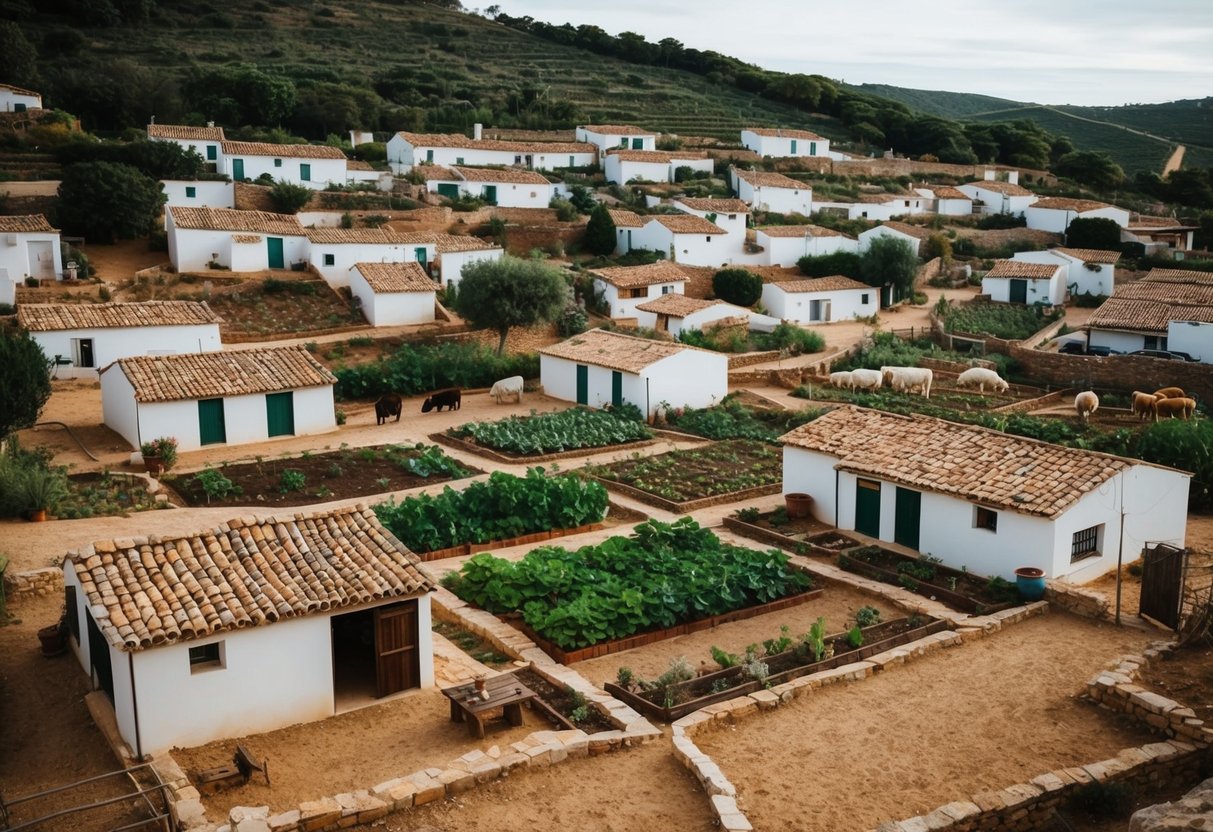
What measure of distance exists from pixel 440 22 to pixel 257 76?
46.1 metres

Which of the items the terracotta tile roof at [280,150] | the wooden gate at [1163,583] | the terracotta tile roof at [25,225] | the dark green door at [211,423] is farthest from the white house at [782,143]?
the wooden gate at [1163,583]

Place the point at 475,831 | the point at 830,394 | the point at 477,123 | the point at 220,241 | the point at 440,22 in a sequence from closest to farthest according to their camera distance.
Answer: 1. the point at 475,831
2. the point at 830,394
3. the point at 220,241
4. the point at 477,123
5. the point at 440,22

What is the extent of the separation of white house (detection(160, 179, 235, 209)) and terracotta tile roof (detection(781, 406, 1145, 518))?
35803 millimetres

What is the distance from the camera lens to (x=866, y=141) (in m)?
89.1

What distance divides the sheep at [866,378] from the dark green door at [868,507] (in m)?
15.7

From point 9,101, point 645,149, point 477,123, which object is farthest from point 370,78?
point 9,101

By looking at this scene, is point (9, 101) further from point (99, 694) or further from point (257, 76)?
point (99, 694)

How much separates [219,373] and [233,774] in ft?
62.1

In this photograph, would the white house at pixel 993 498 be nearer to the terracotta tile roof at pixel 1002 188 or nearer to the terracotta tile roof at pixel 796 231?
the terracotta tile roof at pixel 796 231

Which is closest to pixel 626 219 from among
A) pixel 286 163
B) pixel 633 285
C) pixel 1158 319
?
pixel 633 285

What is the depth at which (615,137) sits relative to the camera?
7006 centimetres

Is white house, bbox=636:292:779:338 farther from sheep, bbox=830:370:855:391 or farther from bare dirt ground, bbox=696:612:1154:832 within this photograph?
bare dirt ground, bbox=696:612:1154:832

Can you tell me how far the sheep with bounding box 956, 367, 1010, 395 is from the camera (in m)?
36.6

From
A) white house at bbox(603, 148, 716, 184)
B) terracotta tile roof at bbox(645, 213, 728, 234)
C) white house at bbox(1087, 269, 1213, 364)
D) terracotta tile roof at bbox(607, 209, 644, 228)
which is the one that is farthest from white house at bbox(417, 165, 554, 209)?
white house at bbox(1087, 269, 1213, 364)
